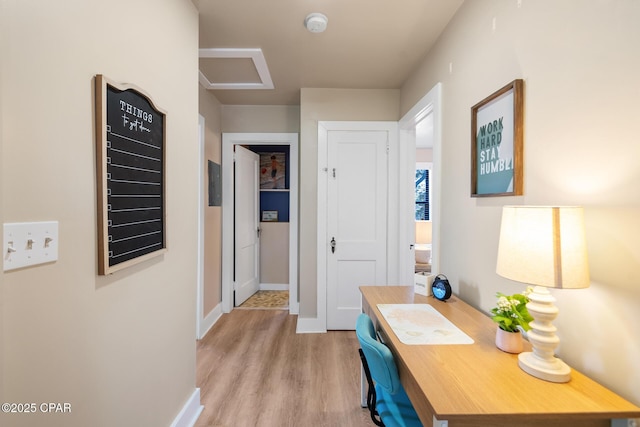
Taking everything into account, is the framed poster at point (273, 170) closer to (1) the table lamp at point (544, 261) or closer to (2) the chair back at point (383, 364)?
(2) the chair back at point (383, 364)

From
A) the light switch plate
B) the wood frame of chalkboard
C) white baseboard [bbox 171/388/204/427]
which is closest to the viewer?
the light switch plate

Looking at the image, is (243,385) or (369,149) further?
(369,149)

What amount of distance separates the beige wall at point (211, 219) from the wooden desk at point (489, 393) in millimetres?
2431

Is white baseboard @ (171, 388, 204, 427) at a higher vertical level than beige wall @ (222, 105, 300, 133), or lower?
lower

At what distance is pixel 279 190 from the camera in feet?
15.3

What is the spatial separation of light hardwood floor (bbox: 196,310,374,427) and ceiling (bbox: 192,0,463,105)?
2.46m

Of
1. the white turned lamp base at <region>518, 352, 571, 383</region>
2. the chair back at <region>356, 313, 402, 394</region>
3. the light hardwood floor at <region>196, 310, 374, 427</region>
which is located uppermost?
the white turned lamp base at <region>518, 352, 571, 383</region>

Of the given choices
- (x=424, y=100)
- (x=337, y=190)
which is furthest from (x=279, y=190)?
(x=424, y=100)

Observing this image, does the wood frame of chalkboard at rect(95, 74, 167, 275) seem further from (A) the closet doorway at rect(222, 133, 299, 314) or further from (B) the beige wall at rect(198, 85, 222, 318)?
(A) the closet doorway at rect(222, 133, 299, 314)

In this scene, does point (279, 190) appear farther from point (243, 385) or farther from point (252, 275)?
point (243, 385)

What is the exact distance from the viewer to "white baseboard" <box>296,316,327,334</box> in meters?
3.07

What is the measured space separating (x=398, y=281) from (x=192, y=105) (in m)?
2.38

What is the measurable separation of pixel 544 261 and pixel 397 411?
0.81m

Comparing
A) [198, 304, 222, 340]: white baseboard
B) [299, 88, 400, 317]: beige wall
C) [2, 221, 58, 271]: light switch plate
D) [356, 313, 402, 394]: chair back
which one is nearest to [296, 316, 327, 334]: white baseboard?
[299, 88, 400, 317]: beige wall
